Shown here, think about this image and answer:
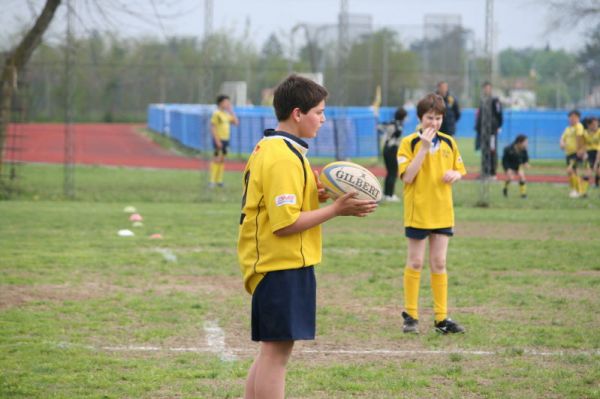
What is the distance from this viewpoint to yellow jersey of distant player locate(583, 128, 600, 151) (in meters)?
21.3

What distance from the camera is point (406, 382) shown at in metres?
6.29

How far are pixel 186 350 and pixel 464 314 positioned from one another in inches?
108

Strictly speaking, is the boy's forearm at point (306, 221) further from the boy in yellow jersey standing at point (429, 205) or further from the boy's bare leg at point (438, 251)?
the boy's bare leg at point (438, 251)

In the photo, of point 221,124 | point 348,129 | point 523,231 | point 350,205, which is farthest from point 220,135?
point 350,205

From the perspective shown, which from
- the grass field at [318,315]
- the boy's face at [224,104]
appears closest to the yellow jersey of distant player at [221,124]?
the boy's face at [224,104]

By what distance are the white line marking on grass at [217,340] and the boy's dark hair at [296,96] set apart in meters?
2.84

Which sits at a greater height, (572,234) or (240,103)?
(240,103)

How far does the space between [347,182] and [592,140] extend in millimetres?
17792

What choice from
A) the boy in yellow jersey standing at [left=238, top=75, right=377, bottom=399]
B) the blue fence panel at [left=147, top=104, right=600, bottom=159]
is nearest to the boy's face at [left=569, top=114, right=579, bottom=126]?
the blue fence panel at [left=147, top=104, right=600, bottom=159]

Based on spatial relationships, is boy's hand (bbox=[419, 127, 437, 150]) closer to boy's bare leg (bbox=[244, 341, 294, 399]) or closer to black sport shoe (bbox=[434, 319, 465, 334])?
black sport shoe (bbox=[434, 319, 465, 334])

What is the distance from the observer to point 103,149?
1391 inches

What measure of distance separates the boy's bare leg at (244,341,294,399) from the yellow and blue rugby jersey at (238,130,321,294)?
319mm

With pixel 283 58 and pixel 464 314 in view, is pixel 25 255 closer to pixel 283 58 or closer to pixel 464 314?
pixel 464 314

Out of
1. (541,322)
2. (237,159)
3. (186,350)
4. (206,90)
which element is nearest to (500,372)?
(541,322)
